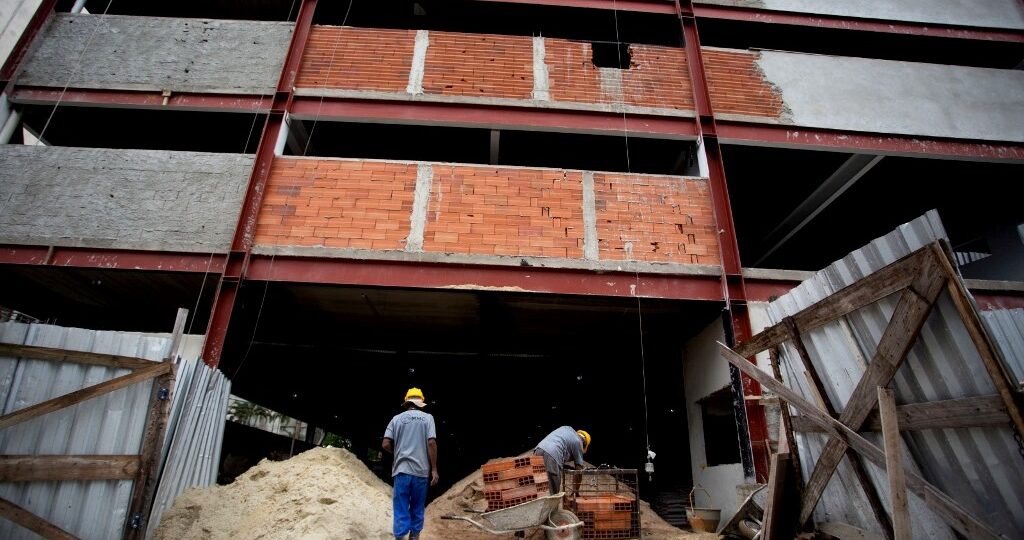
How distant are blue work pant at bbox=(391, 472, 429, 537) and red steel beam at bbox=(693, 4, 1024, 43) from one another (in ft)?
32.1

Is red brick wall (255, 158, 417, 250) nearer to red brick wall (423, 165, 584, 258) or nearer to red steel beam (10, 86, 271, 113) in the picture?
red brick wall (423, 165, 584, 258)

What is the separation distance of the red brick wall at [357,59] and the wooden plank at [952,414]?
8.21m

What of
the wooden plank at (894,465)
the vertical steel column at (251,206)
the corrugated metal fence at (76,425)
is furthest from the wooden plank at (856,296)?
the vertical steel column at (251,206)

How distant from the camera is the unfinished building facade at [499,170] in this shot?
24.2ft

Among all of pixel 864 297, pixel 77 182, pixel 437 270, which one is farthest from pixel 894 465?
pixel 77 182

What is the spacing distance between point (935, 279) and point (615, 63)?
9123mm

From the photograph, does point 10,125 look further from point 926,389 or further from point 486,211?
point 926,389

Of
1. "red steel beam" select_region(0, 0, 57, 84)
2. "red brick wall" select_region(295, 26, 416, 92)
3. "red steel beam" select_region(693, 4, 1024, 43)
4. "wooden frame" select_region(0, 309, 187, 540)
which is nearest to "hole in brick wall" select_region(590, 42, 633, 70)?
"red steel beam" select_region(693, 4, 1024, 43)

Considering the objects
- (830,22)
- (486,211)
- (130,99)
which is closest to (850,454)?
(486,211)

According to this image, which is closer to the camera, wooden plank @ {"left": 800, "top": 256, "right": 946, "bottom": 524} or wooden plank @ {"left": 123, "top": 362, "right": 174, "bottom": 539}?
wooden plank @ {"left": 800, "top": 256, "right": 946, "bottom": 524}

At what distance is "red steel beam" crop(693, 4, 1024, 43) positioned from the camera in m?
9.70

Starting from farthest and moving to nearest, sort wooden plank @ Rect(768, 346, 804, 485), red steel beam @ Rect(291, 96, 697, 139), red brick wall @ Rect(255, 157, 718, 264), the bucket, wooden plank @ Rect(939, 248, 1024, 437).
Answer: red steel beam @ Rect(291, 96, 697, 139) → red brick wall @ Rect(255, 157, 718, 264) → the bucket → wooden plank @ Rect(768, 346, 804, 485) → wooden plank @ Rect(939, 248, 1024, 437)

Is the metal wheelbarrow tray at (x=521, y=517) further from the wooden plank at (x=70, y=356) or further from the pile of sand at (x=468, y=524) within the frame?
the wooden plank at (x=70, y=356)

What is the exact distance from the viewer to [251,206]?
24.8ft
